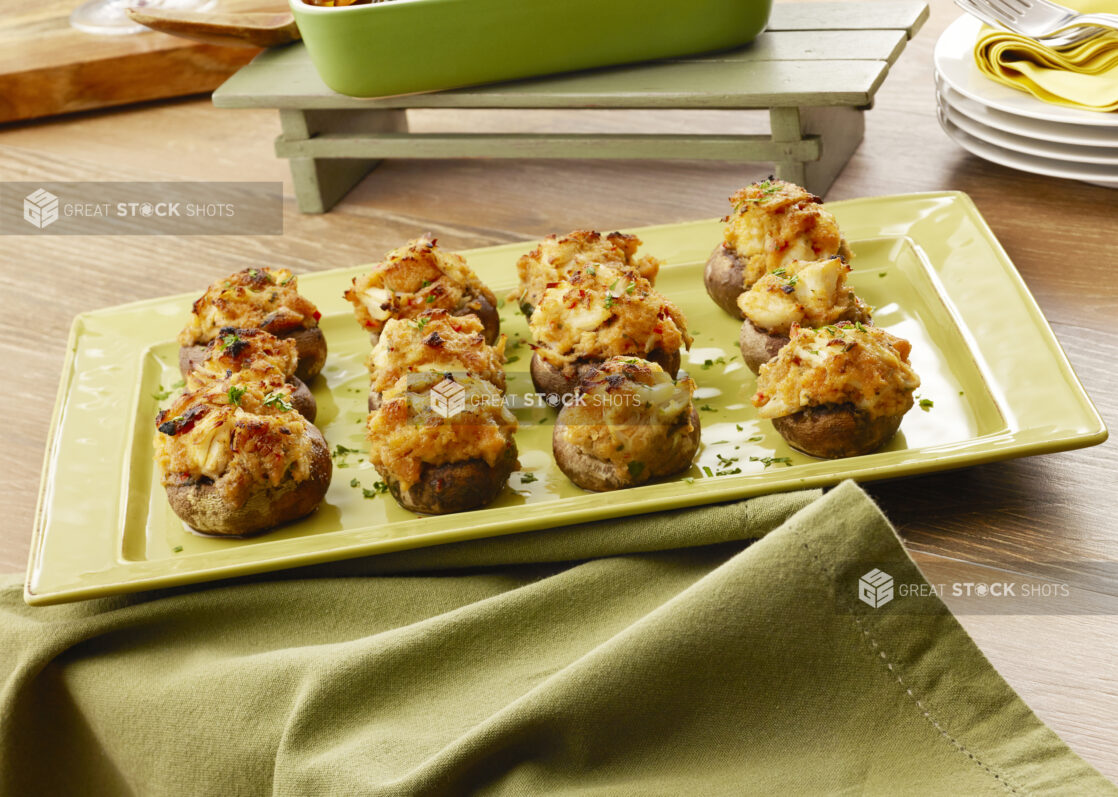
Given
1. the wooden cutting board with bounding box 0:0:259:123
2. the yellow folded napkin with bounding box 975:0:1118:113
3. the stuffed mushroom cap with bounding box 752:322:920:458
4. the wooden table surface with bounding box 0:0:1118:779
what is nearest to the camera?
the wooden table surface with bounding box 0:0:1118:779

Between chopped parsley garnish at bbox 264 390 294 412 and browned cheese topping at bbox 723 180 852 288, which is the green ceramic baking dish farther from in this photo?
chopped parsley garnish at bbox 264 390 294 412

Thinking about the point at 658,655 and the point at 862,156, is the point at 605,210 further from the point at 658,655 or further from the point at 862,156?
the point at 658,655

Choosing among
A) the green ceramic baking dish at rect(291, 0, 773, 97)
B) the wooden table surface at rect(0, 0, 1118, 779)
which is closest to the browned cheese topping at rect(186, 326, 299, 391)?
the wooden table surface at rect(0, 0, 1118, 779)

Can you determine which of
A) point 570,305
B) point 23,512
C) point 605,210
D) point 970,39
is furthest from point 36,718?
point 970,39

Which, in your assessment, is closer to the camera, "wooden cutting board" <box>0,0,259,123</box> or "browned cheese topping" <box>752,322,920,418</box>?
"browned cheese topping" <box>752,322,920,418</box>

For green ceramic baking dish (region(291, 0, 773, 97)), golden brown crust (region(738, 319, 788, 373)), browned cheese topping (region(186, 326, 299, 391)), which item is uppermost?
green ceramic baking dish (region(291, 0, 773, 97))

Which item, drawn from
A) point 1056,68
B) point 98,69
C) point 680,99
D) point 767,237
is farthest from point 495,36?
point 98,69

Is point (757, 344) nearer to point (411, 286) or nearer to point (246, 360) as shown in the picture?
point (411, 286)
